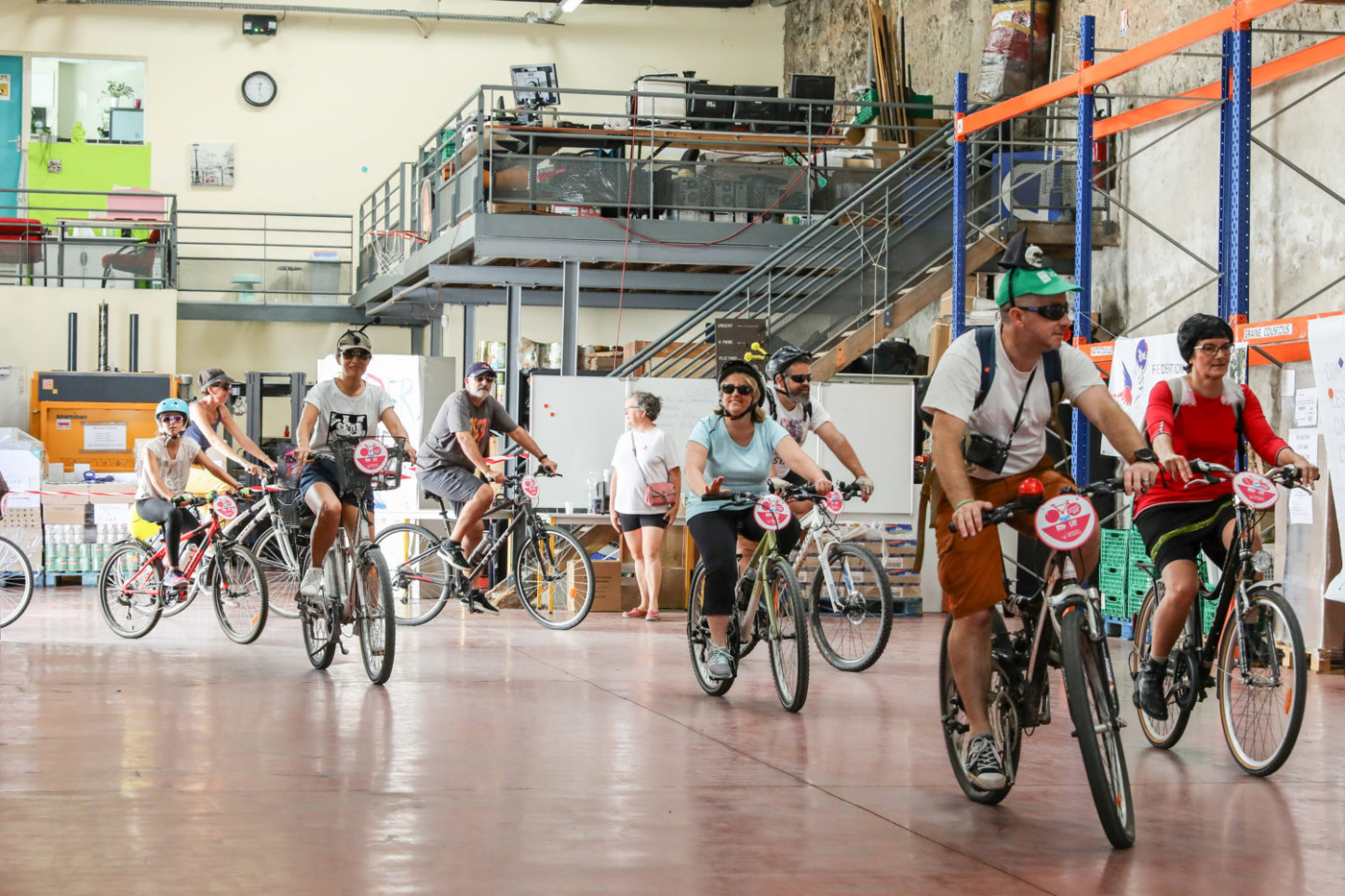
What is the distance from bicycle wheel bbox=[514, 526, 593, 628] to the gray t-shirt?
66 centimetres

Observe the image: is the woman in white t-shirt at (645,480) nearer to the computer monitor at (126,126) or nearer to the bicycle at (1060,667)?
the bicycle at (1060,667)

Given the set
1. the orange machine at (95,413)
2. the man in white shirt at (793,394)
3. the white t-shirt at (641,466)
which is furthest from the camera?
the orange machine at (95,413)

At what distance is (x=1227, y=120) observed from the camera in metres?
9.02

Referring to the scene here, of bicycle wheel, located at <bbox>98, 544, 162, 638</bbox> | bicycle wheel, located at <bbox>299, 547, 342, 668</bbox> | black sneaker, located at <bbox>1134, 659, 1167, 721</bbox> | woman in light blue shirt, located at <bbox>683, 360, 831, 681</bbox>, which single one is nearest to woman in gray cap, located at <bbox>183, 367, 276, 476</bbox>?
bicycle wheel, located at <bbox>98, 544, 162, 638</bbox>

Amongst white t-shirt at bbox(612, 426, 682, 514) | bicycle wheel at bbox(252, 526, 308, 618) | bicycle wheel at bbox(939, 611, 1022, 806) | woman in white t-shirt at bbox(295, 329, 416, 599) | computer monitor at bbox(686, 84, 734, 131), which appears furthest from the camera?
computer monitor at bbox(686, 84, 734, 131)

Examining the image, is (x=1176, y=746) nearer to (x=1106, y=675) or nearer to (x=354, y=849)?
(x=1106, y=675)

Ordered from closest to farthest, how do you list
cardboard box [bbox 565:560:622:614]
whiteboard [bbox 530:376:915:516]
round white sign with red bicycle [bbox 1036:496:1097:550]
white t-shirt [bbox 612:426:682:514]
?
round white sign with red bicycle [bbox 1036:496:1097:550]
white t-shirt [bbox 612:426:682:514]
cardboard box [bbox 565:560:622:614]
whiteboard [bbox 530:376:915:516]

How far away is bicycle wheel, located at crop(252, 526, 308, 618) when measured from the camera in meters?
8.17

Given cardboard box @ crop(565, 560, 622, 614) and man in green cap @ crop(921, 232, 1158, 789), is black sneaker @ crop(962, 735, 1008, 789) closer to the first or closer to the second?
man in green cap @ crop(921, 232, 1158, 789)

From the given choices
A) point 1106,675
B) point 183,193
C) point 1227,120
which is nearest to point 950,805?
point 1106,675

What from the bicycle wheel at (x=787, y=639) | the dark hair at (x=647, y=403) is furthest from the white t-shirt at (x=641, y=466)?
the bicycle wheel at (x=787, y=639)

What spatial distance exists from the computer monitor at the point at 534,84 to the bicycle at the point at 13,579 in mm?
7287

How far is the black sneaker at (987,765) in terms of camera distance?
4.30 meters

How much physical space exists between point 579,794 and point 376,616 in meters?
2.62
